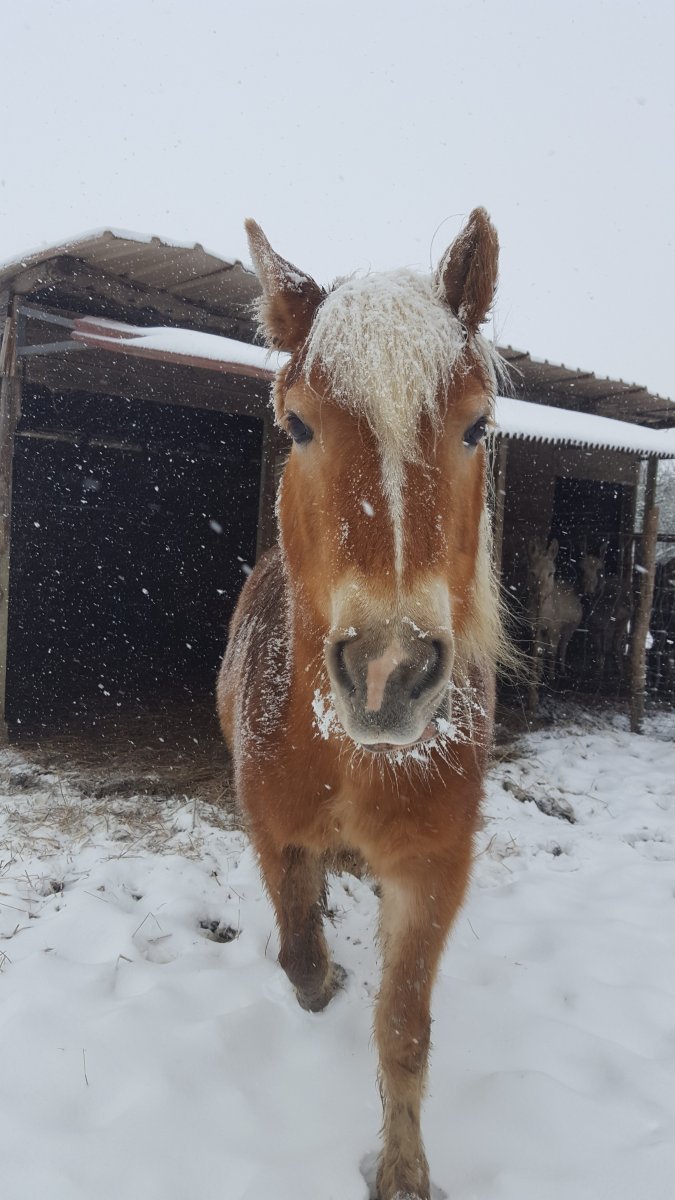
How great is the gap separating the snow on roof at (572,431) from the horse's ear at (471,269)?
3.68 metres

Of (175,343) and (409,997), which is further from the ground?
(175,343)

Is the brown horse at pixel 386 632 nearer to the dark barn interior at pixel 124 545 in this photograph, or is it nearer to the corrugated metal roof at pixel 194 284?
the corrugated metal roof at pixel 194 284

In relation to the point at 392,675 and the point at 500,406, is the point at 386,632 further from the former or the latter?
the point at 500,406

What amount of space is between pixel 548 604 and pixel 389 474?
7.68 m

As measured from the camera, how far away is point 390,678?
4.25 ft

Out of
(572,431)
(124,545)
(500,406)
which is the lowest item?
(124,545)

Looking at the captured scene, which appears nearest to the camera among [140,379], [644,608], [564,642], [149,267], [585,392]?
[149,267]

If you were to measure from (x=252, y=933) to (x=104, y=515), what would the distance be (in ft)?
26.2

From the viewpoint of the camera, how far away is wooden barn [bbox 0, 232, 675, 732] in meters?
5.36

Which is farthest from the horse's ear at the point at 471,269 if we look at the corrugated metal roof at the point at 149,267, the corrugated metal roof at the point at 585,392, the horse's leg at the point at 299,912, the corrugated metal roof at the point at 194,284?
the corrugated metal roof at the point at 585,392

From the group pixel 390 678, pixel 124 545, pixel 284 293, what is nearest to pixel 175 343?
pixel 284 293

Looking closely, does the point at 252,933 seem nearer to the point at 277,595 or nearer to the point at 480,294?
the point at 277,595

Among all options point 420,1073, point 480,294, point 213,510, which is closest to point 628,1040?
point 420,1073

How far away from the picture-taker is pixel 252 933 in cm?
Result: 290
